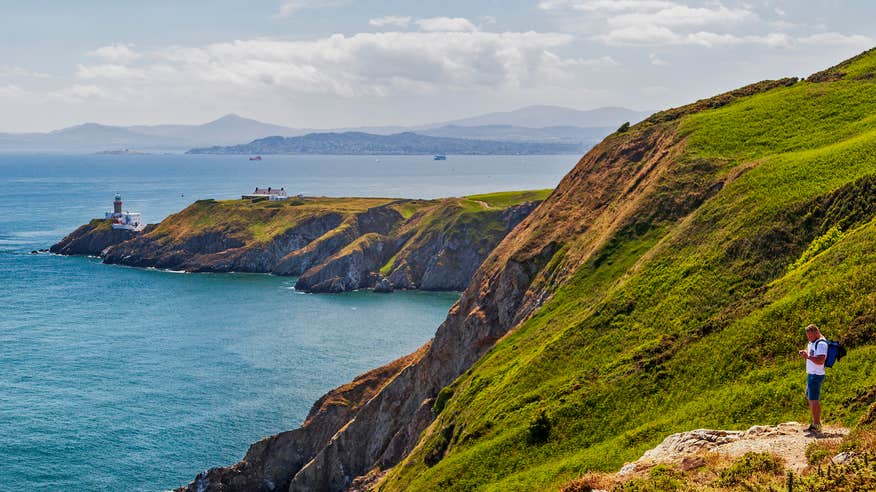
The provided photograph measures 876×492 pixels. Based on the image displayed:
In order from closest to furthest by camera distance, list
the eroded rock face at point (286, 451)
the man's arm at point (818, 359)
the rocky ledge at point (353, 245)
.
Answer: the man's arm at point (818, 359) < the eroded rock face at point (286, 451) < the rocky ledge at point (353, 245)

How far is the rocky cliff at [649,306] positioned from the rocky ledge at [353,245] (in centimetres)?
9152

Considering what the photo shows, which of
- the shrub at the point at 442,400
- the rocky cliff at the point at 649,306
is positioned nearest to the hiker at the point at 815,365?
the rocky cliff at the point at 649,306

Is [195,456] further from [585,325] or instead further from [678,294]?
[678,294]

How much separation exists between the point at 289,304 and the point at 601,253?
3907 inches

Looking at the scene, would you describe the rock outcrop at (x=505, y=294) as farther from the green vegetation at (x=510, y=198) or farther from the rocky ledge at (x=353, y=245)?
the green vegetation at (x=510, y=198)

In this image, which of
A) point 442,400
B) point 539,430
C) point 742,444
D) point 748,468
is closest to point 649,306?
point 539,430

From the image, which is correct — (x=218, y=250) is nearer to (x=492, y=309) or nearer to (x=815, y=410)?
(x=492, y=309)

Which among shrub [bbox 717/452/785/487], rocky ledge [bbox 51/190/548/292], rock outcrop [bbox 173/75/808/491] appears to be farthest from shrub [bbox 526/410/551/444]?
rocky ledge [bbox 51/190/548/292]

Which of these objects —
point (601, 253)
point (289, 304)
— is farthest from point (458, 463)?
point (289, 304)

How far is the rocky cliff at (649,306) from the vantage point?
29578 millimetres

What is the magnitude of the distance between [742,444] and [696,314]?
619 inches

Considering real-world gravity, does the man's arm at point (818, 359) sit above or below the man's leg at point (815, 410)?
above

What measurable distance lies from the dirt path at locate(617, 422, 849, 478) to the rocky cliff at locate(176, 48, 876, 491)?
264 cm

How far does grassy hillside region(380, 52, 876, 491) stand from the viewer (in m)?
28.2
